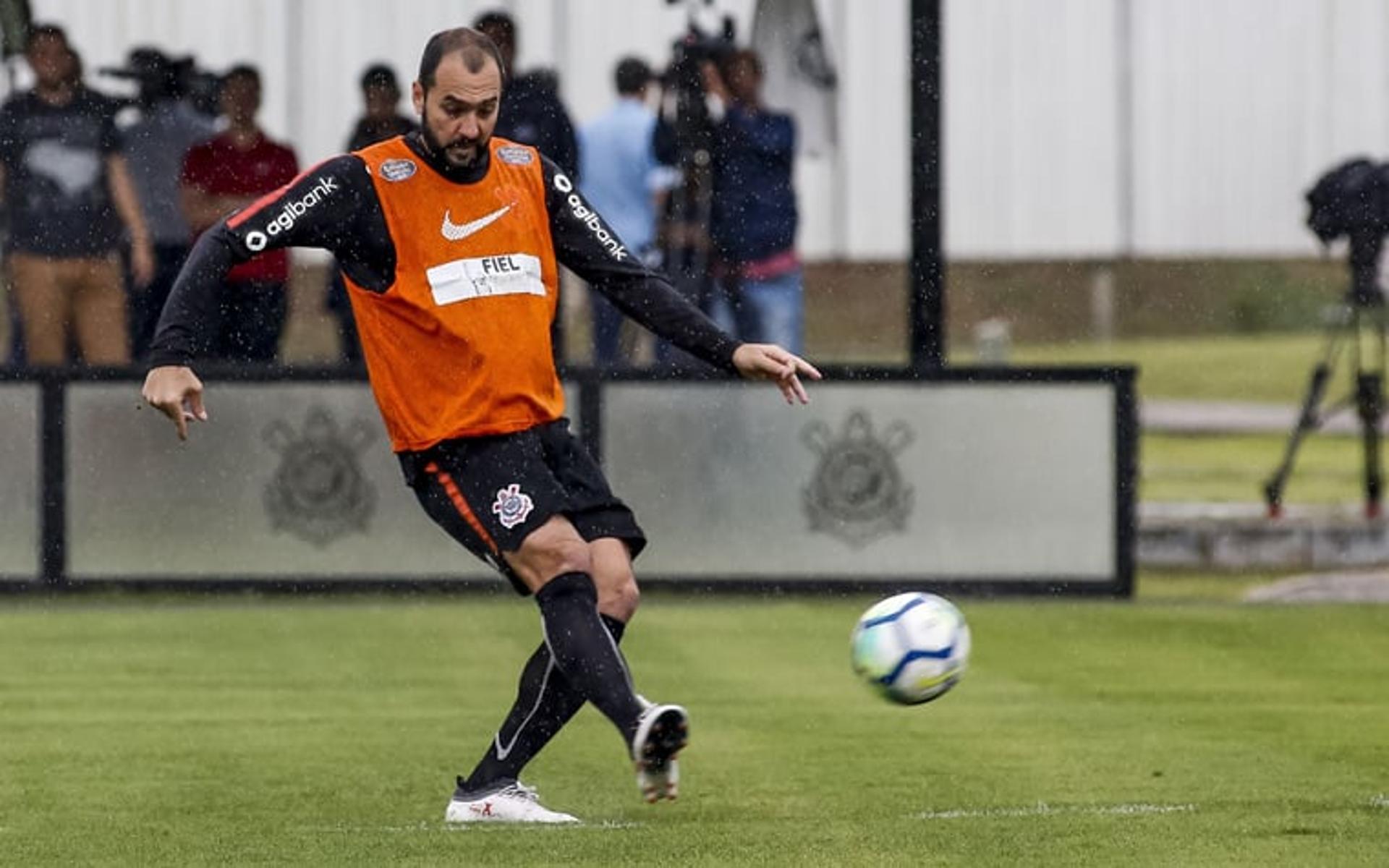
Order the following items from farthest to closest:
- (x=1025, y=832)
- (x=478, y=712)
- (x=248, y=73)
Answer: (x=248, y=73) < (x=478, y=712) < (x=1025, y=832)

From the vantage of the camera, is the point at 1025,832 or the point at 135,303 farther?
the point at 135,303

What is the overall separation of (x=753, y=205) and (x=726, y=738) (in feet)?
20.6

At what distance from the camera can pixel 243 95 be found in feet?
51.9

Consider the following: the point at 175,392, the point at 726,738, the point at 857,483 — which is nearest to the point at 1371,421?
the point at 857,483

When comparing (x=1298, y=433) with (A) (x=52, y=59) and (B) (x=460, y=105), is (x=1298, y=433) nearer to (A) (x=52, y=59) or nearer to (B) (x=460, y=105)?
(A) (x=52, y=59)

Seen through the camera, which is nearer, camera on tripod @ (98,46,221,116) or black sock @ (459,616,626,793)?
black sock @ (459,616,626,793)

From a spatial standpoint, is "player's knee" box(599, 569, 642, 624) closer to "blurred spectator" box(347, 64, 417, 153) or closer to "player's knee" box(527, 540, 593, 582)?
"player's knee" box(527, 540, 593, 582)

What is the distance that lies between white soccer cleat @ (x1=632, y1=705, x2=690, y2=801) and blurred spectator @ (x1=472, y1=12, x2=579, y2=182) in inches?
315

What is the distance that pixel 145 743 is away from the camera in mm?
9805

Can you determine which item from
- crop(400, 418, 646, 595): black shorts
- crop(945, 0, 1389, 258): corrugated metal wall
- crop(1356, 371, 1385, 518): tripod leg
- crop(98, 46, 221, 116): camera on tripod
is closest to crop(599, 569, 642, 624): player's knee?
crop(400, 418, 646, 595): black shorts

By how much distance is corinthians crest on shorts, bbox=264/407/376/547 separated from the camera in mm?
14750

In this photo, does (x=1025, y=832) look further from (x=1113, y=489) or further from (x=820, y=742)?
(x=1113, y=489)

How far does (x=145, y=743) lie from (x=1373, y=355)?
2558 centimetres

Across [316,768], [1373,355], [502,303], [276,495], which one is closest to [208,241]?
[502,303]
